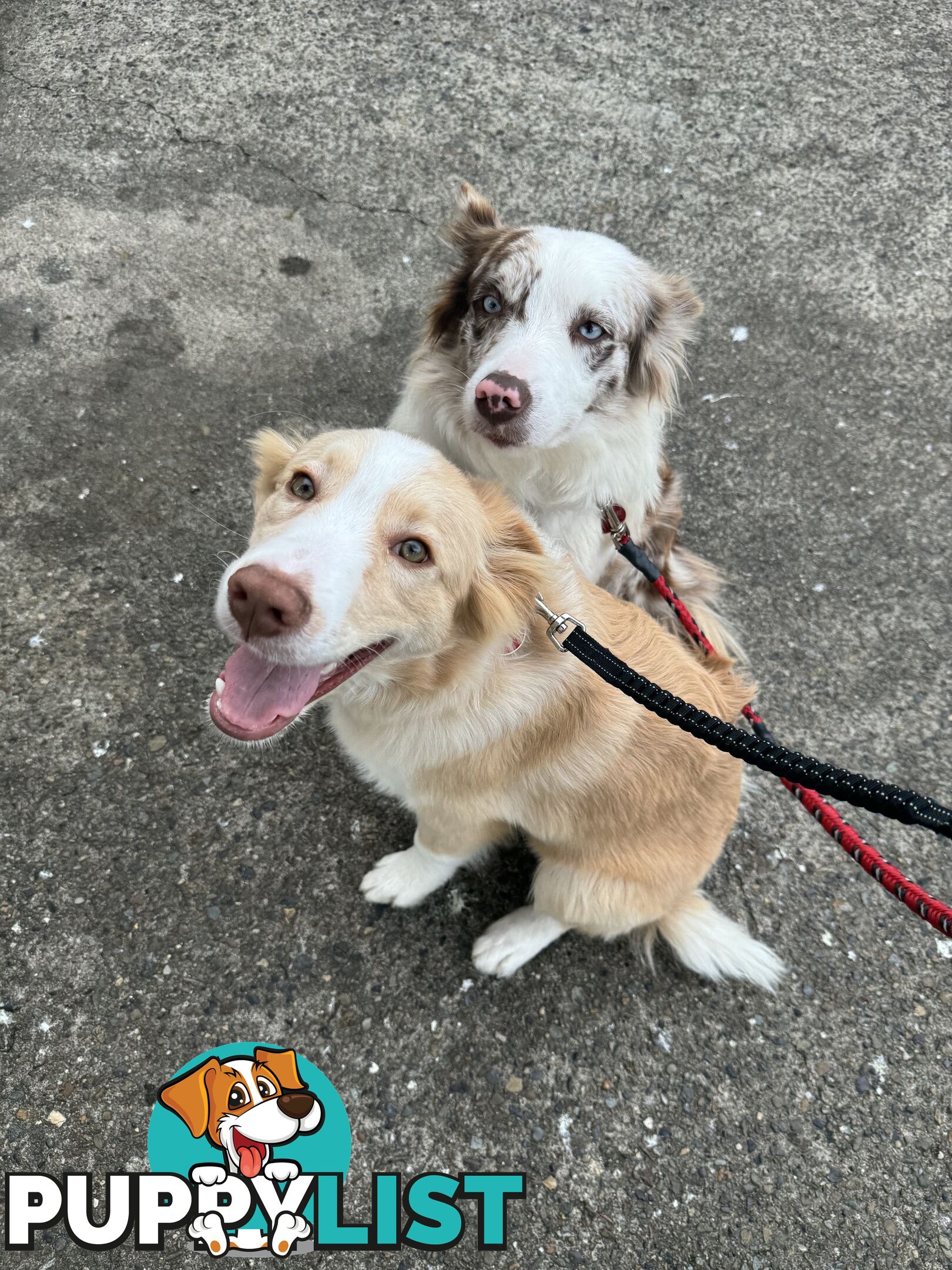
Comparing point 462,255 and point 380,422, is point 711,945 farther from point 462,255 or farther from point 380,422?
point 380,422

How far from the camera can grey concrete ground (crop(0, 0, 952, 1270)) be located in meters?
2.24

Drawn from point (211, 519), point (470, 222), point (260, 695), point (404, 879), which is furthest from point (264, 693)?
point (470, 222)

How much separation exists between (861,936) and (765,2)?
6.30 metres

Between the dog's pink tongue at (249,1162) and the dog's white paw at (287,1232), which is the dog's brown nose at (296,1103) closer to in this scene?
the dog's pink tongue at (249,1162)

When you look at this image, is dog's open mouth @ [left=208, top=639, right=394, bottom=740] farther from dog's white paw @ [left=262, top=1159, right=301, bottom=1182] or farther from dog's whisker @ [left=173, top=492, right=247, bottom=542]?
dog's whisker @ [left=173, top=492, right=247, bottom=542]

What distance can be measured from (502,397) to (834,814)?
5.07 feet

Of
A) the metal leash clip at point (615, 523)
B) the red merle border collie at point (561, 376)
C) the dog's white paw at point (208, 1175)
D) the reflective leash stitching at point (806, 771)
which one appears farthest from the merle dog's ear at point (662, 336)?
the dog's white paw at point (208, 1175)

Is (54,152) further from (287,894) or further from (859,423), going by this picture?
(859,423)

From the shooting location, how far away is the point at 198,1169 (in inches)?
80.4

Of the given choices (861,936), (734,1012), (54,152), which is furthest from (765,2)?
(734,1012)

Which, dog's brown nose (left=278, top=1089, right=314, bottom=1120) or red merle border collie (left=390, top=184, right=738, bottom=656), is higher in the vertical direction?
red merle border collie (left=390, top=184, right=738, bottom=656)

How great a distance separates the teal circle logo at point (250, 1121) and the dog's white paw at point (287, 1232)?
0.02 metres

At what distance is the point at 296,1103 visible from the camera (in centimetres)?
217

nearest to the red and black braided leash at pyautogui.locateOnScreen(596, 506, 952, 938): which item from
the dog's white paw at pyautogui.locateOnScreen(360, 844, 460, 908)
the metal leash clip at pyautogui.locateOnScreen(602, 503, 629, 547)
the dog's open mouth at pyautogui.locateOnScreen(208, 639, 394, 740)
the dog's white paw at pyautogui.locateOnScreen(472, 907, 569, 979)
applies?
the metal leash clip at pyautogui.locateOnScreen(602, 503, 629, 547)
